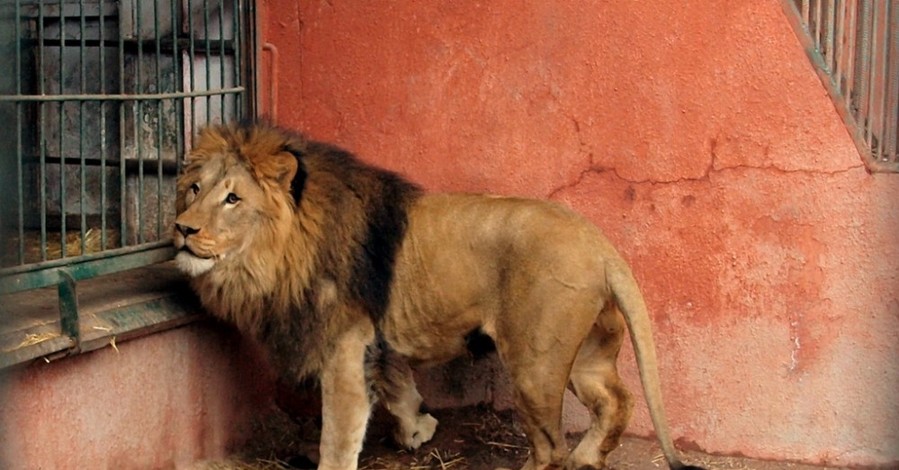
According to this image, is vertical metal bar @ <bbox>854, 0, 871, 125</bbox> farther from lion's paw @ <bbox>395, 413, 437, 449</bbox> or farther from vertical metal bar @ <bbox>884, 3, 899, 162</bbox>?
lion's paw @ <bbox>395, 413, 437, 449</bbox>

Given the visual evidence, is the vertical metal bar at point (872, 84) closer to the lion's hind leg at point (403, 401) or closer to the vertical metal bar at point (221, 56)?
the lion's hind leg at point (403, 401)

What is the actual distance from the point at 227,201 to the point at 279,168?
22cm

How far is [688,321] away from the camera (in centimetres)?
569

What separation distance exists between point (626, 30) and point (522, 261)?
A: 1.11 m

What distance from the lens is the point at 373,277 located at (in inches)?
210

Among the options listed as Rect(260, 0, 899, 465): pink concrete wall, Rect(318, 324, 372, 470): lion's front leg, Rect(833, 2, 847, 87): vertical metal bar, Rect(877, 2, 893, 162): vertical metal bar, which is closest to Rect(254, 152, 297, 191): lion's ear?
Rect(318, 324, 372, 470): lion's front leg

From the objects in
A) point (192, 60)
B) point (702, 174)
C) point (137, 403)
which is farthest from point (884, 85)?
point (137, 403)

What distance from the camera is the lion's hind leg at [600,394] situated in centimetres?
538

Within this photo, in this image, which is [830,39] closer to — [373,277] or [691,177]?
[691,177]

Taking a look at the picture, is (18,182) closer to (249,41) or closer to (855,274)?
(249,41)

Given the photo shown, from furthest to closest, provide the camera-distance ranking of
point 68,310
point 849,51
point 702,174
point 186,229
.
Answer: point 702,174 < point 849,51 < point 186,229 < point 68,310

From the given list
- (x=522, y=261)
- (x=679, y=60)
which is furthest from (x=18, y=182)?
(x=679, y=60)

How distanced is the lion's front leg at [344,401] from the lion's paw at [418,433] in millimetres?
495

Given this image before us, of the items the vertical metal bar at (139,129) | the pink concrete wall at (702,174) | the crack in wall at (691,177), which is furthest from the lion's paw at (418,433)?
the vertical metal bar at (139,129)
